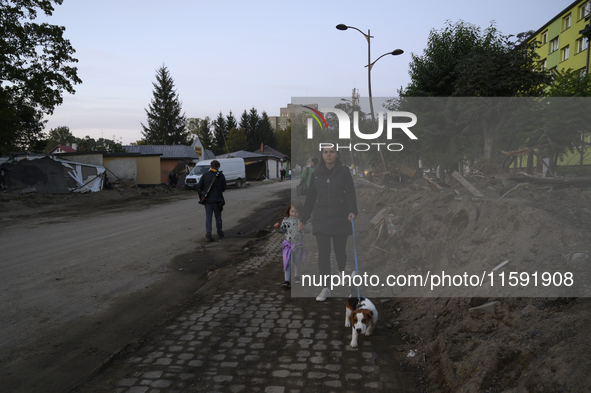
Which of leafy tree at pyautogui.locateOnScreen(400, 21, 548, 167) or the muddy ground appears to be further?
leafy tree at pyautogui.locateOnScreen(400, 21, 548, 167)

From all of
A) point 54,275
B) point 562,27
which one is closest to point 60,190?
point 54,275

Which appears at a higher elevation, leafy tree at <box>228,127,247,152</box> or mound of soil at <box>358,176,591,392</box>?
leafy tree at <box>228,127,247,152</box>

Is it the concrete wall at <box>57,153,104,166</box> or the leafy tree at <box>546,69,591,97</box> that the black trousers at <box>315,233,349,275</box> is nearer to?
the leafy tree at <box>546,69,591,97</box>

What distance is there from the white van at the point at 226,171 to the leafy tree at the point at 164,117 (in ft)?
106

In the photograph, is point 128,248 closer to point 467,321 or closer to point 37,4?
point 467,321

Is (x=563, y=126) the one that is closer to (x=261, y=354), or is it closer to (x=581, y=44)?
(x=261, y=354)

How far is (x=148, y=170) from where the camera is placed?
3080 cm

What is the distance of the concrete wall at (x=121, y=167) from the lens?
2775cm

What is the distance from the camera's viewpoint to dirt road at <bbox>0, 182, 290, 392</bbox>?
362 cm

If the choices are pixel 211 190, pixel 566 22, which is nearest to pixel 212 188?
pixel 211 190

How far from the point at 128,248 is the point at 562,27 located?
156 feet

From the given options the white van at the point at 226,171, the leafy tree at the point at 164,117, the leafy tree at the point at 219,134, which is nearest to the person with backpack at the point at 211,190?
the white van at the point at 226,171

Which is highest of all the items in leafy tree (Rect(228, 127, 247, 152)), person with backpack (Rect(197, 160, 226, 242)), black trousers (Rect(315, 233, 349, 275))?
leafy tree (Rect(228, 127, 247, 152))

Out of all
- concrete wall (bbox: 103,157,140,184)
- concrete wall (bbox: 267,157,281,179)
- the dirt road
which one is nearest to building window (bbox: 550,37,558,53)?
concrete wall (bbox: 267,157,281,179)
